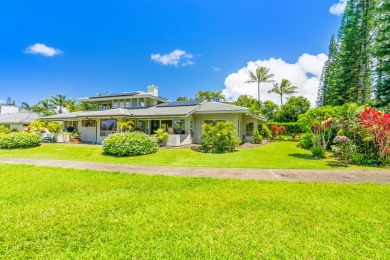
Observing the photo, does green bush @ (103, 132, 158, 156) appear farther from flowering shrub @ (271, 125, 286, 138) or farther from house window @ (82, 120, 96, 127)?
flowering shrub @ (271, 125, 286, 138)

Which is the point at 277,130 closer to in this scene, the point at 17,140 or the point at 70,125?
the point at 70,125

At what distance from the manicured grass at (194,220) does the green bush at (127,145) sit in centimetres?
641

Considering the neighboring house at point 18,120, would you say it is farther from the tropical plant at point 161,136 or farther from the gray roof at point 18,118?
the tropical plant at point 161,136

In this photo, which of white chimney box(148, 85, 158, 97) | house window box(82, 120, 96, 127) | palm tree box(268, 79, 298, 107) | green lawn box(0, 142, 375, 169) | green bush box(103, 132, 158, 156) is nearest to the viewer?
green lawn box(0, 142, 375, 169)

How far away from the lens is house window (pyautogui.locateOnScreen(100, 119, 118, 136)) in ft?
67.6

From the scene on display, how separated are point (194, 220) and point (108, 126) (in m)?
19.4

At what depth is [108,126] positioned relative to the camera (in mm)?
20891

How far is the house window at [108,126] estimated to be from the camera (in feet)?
67.6

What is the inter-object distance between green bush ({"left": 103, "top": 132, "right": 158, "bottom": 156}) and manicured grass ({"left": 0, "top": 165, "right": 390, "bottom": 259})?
6.41m

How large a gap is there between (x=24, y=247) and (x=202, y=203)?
367cm

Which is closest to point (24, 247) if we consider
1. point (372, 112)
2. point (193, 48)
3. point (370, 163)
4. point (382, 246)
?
point (382, 246)

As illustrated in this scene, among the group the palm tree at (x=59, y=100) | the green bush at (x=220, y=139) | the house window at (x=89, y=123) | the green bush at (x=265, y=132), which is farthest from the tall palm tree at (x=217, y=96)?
the palm tree at (x=59, y=100)

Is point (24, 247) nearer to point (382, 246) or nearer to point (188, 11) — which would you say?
point (382, 246)

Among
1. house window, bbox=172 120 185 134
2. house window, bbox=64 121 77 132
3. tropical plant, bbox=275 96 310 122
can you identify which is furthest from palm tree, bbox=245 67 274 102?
house window, bbox=64 121 77 132
